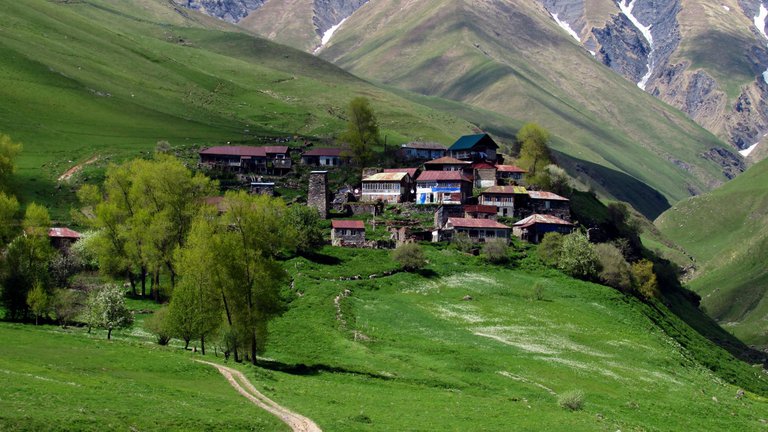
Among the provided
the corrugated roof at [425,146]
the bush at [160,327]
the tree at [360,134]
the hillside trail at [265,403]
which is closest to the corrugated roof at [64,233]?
the bush at [160,327]

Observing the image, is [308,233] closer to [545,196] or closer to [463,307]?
[463,307]

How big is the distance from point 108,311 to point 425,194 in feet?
250

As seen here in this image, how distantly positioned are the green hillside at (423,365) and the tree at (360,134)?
43.2 metres

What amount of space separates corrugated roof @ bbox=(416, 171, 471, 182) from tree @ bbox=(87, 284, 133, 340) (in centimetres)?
7387

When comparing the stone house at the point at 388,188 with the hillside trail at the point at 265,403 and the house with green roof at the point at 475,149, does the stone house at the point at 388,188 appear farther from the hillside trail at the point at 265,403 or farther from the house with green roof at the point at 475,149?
the hillside trail at the point at 265,403

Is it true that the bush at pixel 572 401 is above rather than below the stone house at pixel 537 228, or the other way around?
below

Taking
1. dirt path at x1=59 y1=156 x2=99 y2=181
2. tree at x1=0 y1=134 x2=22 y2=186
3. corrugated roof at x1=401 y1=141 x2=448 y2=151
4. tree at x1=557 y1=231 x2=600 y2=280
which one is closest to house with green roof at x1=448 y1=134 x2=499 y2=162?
corrugated roof at x1=401 y1=141 x2=448 y2=151

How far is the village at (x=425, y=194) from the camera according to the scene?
123 meters

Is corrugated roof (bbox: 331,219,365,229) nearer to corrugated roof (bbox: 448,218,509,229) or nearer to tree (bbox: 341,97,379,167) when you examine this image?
corrugated roof (bbox: 448,218,509,229)

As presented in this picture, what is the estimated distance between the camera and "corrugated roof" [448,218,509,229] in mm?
122438

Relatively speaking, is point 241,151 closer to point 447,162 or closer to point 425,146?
point 425,146

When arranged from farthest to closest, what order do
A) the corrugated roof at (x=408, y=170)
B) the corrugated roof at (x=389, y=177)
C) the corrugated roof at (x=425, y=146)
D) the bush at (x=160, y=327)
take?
the corrugated roof at (x=425, y=146) < the corrugated roof at (x=408, y=170) < the corrugated roof at (x=389, y=177) < the bush at (x=160, y=327)

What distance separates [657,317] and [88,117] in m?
138

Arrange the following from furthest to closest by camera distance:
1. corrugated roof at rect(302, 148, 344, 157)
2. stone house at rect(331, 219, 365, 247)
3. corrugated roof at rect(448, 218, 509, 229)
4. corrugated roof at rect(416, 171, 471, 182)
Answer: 1. corrugated roof at rect(302, 148, 344, 157)
2. corrugated roof at rect(416, 171, 471, 182)
3. corrugated roof at rect(448, 218, 509, 229)
4. stone house at rect(331, 219, 365, 247)
